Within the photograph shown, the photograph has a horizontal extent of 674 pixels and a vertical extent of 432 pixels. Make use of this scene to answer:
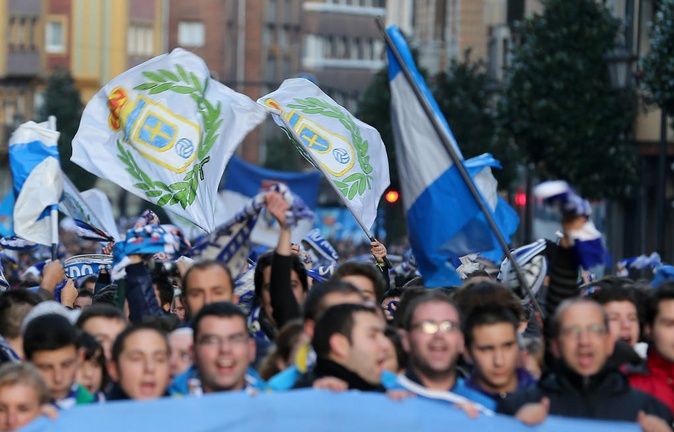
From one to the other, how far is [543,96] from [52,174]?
64.7 ft

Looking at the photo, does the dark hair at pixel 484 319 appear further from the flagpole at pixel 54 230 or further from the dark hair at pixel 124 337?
the flagpole at pixel 54 230

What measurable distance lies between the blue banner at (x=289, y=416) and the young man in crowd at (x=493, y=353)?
70 centimetres

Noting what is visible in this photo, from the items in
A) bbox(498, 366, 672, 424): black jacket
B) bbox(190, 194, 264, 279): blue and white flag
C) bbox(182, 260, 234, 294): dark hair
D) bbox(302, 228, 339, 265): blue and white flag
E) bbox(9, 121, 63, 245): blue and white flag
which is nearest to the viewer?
bbox(498, 366, 672, 424): black jacket

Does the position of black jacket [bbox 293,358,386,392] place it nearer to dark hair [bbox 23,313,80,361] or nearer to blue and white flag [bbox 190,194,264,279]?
dark hair [bbox 23,313,80,361]

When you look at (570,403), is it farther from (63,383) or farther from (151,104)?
(151,104)

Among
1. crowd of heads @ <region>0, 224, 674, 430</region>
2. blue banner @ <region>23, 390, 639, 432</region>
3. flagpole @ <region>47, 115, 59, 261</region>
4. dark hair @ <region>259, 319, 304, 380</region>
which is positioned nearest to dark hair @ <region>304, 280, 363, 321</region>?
crowd of heads @ <region>0, 224, 674, 430</region>

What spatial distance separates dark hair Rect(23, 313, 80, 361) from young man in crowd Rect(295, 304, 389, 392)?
108cm

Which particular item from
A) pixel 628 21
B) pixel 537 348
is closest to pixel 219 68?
pixel 628 21

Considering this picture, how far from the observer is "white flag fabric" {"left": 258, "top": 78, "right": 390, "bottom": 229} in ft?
45.4

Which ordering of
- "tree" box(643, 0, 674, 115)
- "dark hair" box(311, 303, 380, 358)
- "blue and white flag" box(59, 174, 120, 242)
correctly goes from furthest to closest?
"tree" box(643, 0, 674, 115) < "blue and white flag" box(59, 174, 120, 242) < "dark hair" box(311, 303, 380, 358)

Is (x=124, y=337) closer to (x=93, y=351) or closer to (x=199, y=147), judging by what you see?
(x=93, y=351)

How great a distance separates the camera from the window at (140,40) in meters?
90.3

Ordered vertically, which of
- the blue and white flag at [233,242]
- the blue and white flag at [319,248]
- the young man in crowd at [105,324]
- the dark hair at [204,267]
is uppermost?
the blue and white flag at [233,242]

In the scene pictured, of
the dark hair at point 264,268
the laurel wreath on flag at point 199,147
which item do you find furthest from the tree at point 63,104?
the dark hair at point 264,268
